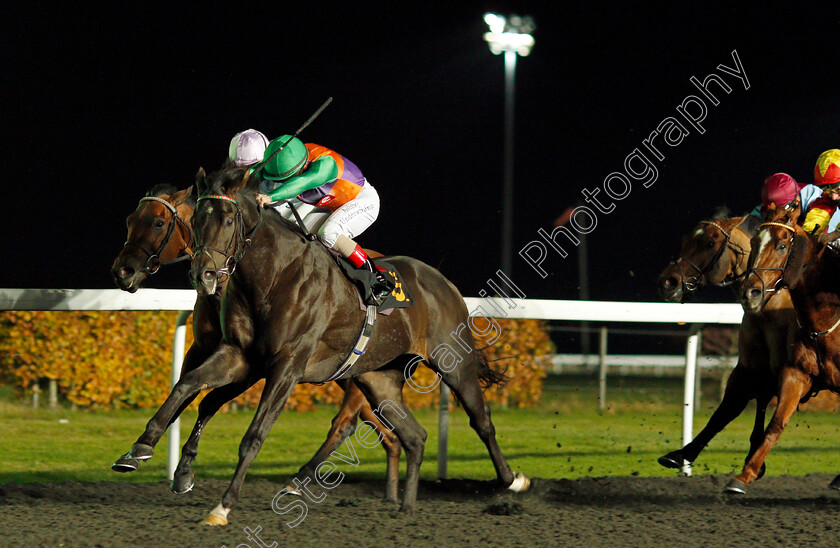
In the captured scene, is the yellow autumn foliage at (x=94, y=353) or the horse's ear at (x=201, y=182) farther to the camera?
the yellow autumn foliage at (x=94, y=353)

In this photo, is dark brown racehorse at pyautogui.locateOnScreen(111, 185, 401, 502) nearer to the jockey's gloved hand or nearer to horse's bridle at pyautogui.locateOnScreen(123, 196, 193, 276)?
horse's bridle at pyautogui.locateOnScreen(123, 196, 193, 276)

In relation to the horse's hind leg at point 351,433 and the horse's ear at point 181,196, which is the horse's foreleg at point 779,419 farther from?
the horse's ear at point 181,196

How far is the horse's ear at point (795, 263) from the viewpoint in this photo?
384 cm

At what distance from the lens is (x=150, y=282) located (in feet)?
40.1

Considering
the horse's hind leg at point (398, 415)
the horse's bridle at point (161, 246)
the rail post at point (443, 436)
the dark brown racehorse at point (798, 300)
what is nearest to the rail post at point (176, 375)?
the horse's bridle at point (161, 246)

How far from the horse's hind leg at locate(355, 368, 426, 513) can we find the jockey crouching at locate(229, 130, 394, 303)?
0.47 m

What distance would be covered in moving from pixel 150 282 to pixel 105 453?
7.17 metres

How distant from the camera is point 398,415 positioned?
160 inches

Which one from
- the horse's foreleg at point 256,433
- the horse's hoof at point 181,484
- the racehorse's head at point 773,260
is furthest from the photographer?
the racehorse's head at point 773,260

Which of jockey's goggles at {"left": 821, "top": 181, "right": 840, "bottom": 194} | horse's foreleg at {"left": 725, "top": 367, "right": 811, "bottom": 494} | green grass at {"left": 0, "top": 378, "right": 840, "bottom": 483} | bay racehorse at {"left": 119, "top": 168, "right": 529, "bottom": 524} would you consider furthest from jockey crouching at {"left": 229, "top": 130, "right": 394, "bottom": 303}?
jockey's goggles at {"left": 821, "top": 181, "right": 840, "bottom": 194}

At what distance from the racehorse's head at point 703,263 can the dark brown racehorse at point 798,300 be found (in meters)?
0.50

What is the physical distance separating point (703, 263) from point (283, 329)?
2.23 metres

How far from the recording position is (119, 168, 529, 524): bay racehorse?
3.25 m

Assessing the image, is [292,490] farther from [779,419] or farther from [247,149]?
[779,419]
